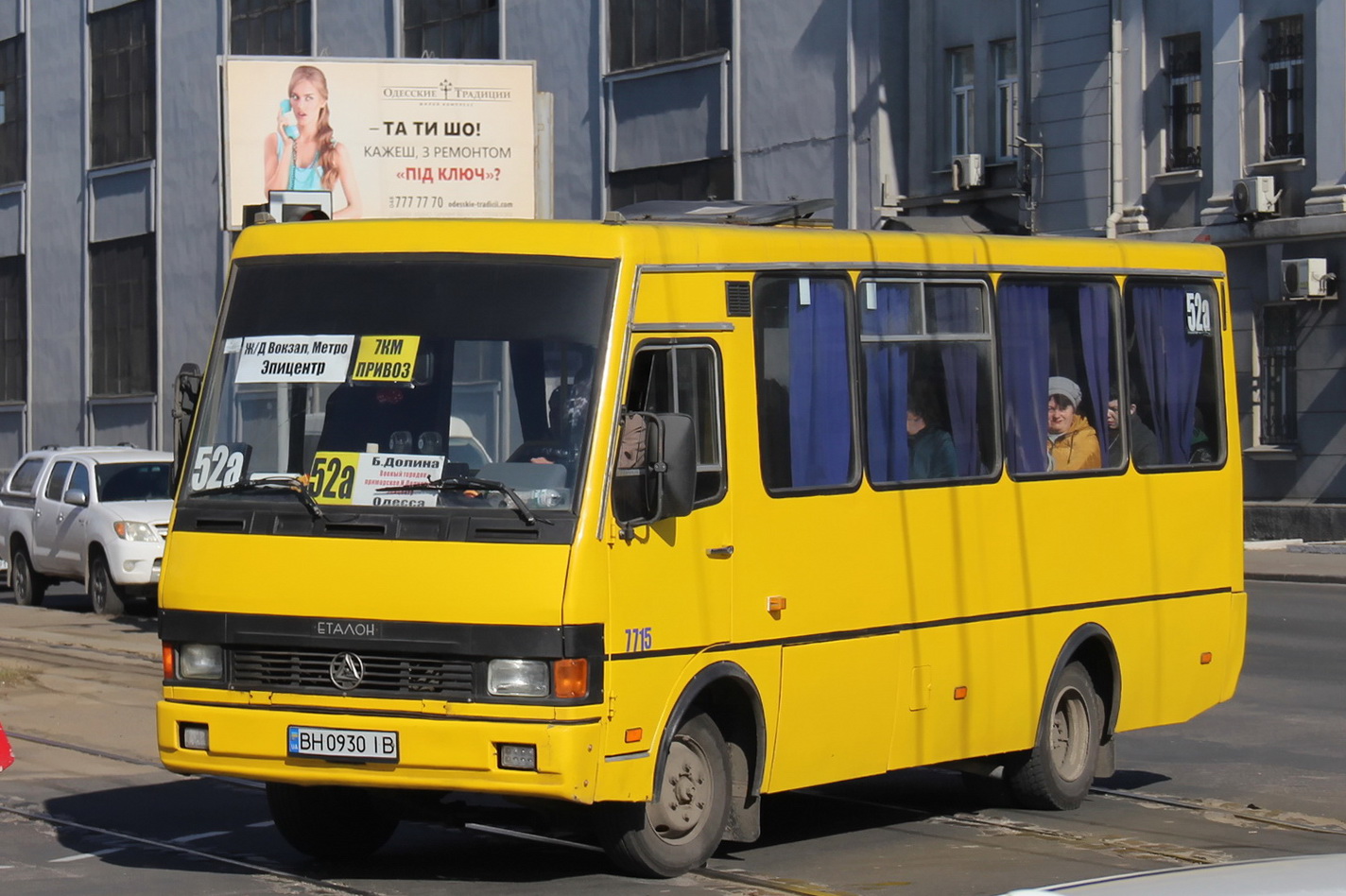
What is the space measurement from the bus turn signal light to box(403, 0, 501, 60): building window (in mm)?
29848

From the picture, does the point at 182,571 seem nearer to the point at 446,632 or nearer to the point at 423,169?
the point at 446,632

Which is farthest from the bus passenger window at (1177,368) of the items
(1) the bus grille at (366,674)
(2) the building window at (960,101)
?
(2) the building window at (960,101)

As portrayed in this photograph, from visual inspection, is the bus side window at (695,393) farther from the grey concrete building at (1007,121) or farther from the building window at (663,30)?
the building window at (663,30)

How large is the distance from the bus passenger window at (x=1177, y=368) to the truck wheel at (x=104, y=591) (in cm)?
1319

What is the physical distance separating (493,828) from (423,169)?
1840cm

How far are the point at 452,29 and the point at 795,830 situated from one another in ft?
97.8

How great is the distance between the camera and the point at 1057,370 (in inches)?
420

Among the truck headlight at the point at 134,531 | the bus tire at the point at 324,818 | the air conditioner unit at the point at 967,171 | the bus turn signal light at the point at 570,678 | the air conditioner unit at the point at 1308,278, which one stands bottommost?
the bus tire at the point at 324,818

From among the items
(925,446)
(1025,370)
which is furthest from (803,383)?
(1025,370)

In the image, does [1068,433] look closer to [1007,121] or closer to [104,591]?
[104,591]

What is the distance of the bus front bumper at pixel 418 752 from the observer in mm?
7566

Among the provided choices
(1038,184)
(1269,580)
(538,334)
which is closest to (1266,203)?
(1038,184)

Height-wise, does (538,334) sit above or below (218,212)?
below

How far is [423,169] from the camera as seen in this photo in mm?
27125
